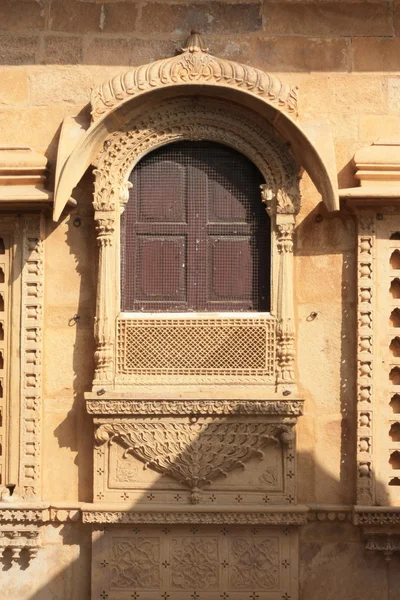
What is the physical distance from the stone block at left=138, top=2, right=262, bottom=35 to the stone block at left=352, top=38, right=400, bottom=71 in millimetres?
772

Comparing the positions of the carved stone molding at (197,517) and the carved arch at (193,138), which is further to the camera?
the carved arch at (193,138)

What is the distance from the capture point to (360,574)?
29.1ft

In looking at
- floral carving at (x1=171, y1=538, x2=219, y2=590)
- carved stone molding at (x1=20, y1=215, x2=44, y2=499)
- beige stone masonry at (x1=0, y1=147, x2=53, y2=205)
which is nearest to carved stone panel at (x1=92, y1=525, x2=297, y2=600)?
floral carving at (x1=171, y1=538, x2=219, y2=590)

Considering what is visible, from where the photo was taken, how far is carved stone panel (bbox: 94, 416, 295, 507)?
8.81 metres

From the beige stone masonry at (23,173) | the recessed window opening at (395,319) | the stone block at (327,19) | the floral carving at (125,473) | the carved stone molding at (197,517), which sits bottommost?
the carved stone molding at (197,517)

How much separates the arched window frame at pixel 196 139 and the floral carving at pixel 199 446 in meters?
0.36

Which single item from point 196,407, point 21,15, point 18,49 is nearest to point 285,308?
point 196,407

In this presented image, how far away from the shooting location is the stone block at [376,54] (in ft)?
30.0

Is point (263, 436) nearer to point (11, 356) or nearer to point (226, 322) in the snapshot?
point (226, 322)

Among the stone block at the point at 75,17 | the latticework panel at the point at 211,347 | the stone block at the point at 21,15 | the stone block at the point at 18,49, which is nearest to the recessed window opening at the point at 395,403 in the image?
the latticework panel at the point at 211,347

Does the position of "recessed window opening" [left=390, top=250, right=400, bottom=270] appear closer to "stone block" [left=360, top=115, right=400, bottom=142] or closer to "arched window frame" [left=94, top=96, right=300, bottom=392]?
"arched window frame" [left=94, top=96, right=300, bottom=392]

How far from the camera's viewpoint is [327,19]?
30.1 ft

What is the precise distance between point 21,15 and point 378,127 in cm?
284

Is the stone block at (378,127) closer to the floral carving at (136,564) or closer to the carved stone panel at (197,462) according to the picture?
the carved stone panel at (197,462)
